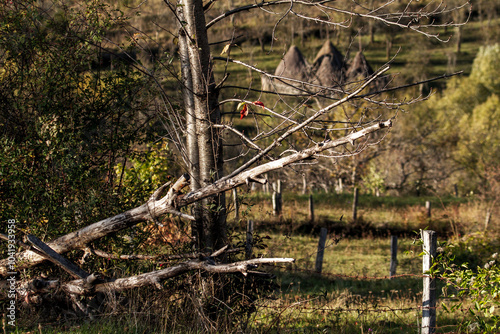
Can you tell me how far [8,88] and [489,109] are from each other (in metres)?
A: 40.6

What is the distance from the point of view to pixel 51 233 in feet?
17.0

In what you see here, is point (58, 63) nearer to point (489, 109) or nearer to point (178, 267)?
point (178, 267)

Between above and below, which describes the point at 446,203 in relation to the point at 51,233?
below

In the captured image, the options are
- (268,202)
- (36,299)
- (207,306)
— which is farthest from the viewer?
(268,202)

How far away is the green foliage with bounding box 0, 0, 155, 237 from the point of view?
5.15 meters

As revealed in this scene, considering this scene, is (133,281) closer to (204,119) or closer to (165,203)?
(165,203)

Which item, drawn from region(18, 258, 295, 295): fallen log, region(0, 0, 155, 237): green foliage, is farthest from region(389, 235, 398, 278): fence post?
region(18, 258, 295, 295): fallen log

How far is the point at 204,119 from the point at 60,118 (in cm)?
209

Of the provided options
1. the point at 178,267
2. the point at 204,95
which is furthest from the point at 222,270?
the point at 204,95

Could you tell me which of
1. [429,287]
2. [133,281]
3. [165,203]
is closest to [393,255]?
[429,287]

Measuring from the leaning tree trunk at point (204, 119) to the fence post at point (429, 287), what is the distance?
217 centimetres

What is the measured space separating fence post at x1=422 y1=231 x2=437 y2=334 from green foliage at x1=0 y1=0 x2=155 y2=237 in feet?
12.1

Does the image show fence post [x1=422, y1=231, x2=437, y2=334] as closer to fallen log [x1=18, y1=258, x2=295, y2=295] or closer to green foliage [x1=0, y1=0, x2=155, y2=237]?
→ fallen log [x1=18, y1=258, x2=295, y2=295]

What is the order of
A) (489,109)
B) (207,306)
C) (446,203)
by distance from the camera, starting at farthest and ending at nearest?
(489,109), (446,203), (207,306)
